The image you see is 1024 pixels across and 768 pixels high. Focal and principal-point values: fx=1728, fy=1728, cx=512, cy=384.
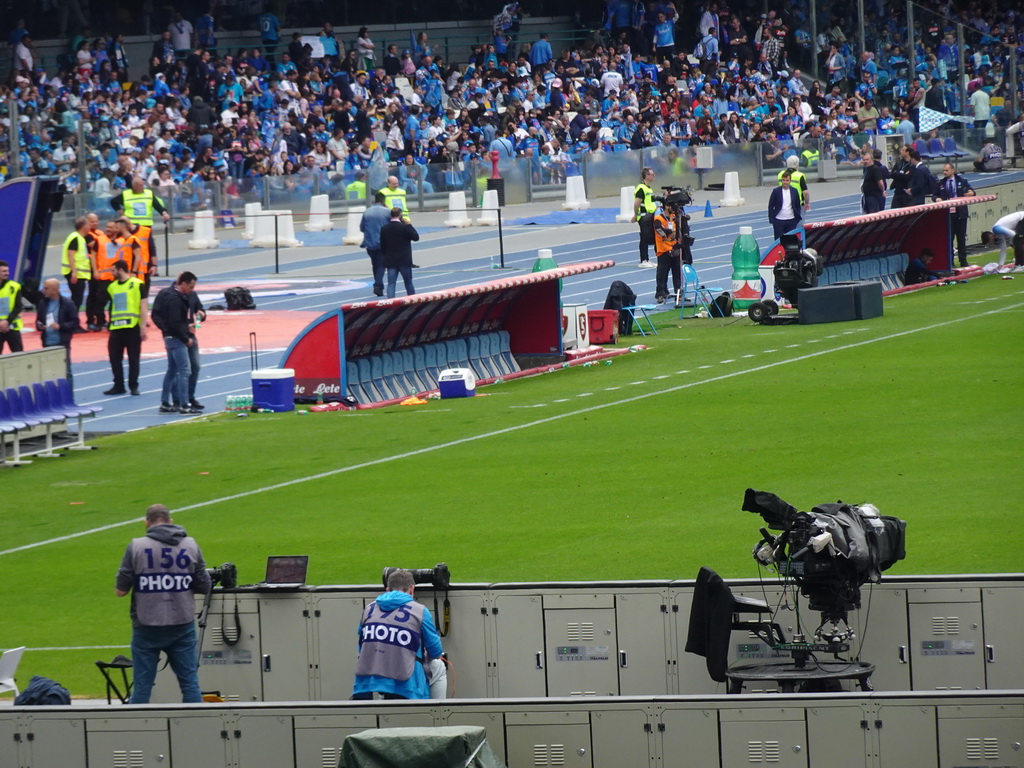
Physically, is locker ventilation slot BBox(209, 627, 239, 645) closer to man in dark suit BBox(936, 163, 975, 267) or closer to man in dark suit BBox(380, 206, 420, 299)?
man in dark suit BBox(380, 206, 420, 299)

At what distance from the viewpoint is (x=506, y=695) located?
35.8 ft

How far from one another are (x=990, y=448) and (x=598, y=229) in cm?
2601

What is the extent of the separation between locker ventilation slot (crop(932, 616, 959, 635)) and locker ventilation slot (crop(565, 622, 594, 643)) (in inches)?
81.8

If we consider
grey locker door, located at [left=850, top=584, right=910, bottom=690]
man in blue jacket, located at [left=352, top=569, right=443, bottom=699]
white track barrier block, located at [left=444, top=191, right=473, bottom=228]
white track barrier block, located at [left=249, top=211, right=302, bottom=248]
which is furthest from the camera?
white track barrier block, located at [left=444, top=191, right=473, bottom=228]

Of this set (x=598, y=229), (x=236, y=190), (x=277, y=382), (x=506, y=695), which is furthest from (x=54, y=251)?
(x=506, y=695)

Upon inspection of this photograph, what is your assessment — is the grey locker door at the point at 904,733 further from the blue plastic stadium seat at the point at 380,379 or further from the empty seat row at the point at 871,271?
the empty seat row at the point at 871,271

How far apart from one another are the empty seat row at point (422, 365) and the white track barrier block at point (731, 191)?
72.9 ft

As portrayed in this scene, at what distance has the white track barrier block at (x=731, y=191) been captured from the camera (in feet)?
157

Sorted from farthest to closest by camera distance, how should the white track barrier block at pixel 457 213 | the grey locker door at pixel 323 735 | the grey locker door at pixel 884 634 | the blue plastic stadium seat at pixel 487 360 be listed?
the white track barrier block at pixel 457 213, the blue plastic stadium seat at pixel 487 360, the grey locker door at pixel 884 634, the grey locker door at pixel 323 735

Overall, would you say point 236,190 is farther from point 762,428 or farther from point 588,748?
point 588,748

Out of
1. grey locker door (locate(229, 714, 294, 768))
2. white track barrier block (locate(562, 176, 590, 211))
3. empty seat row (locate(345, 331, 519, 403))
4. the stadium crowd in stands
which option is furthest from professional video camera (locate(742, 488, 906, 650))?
white track barrier block (locate(562, 176, 590, 211))

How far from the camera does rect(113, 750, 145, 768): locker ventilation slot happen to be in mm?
8953

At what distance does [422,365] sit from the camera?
25.1 meters

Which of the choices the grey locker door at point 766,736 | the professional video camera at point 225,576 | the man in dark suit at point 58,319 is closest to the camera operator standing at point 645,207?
the man in dark suit at point 58,319
